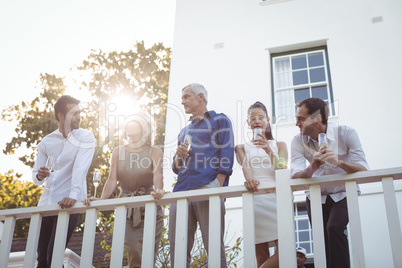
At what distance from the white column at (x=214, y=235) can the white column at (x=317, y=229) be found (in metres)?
0.58

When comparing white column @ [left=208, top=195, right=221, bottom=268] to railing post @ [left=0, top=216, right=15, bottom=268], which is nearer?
white column @ [left=208, top=195, right=221, bottom=268]

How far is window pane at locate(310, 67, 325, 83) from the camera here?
8.45m

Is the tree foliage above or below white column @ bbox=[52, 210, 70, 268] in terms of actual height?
above

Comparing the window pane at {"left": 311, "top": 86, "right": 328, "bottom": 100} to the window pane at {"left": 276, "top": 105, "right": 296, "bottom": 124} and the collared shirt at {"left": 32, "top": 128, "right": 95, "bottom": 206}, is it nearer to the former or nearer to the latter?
the window pane at {"left": 276, "top": 105, "right": 296, "bottom": 124}

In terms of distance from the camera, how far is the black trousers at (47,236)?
12.1ft

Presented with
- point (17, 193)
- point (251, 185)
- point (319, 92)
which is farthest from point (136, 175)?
point (17, 193)

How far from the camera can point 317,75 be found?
27.9 ft

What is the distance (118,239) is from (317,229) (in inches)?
51.2

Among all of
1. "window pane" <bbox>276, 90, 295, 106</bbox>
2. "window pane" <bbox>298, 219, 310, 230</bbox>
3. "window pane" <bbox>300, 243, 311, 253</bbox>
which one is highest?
"window pane" <bbox>276, 90, 295, 106</bbox>

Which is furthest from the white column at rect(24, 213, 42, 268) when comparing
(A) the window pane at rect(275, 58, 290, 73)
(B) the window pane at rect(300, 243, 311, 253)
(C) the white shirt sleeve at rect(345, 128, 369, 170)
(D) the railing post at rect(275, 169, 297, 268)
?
(A) the window pane at rect(275, 58, 290, 73)

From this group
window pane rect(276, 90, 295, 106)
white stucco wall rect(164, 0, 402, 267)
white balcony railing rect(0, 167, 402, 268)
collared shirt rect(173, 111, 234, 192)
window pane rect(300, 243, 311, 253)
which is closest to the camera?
white balcony railing rect(0, 167, 402, 268)

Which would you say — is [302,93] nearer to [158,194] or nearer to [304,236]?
[304,236]

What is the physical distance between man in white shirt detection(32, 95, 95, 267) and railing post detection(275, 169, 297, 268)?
1.48 metres

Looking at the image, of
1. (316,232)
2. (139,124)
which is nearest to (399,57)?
(139,124)
